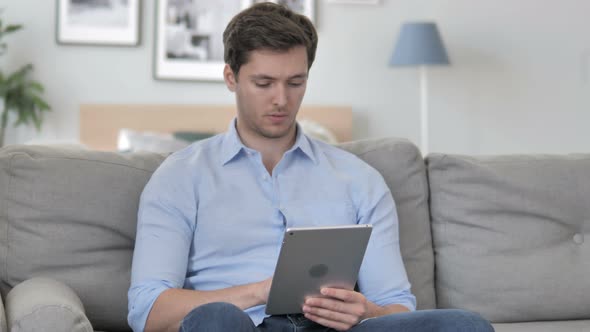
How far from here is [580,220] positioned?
91.8 inches

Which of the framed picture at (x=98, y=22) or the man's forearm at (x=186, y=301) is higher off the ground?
the framed picture at (x=98, y=22)

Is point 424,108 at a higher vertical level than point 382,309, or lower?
higher

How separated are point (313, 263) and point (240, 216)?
378 millimetres

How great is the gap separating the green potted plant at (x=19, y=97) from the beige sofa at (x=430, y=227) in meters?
2.91

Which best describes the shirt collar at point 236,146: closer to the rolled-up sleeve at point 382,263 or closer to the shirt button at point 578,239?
the rolled-up sleeve at point 382,263

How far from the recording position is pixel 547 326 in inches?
86.2

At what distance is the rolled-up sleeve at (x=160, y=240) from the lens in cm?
181

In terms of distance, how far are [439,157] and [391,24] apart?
3170mm

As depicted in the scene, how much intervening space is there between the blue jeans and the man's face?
0.47 meters

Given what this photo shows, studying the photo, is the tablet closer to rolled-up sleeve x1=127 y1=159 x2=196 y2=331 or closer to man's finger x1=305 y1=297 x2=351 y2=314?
man's finger x1=305 y1=297 x2=351 y2=314

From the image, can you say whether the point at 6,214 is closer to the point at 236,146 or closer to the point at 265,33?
the point at 236,146

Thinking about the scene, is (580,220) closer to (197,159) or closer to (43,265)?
(197,159)

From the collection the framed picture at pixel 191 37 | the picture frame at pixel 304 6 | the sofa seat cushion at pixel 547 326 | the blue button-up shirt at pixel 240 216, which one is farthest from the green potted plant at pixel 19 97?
the sofa seat cushion at pixel 547 326

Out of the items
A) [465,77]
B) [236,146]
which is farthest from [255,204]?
[465,77]
